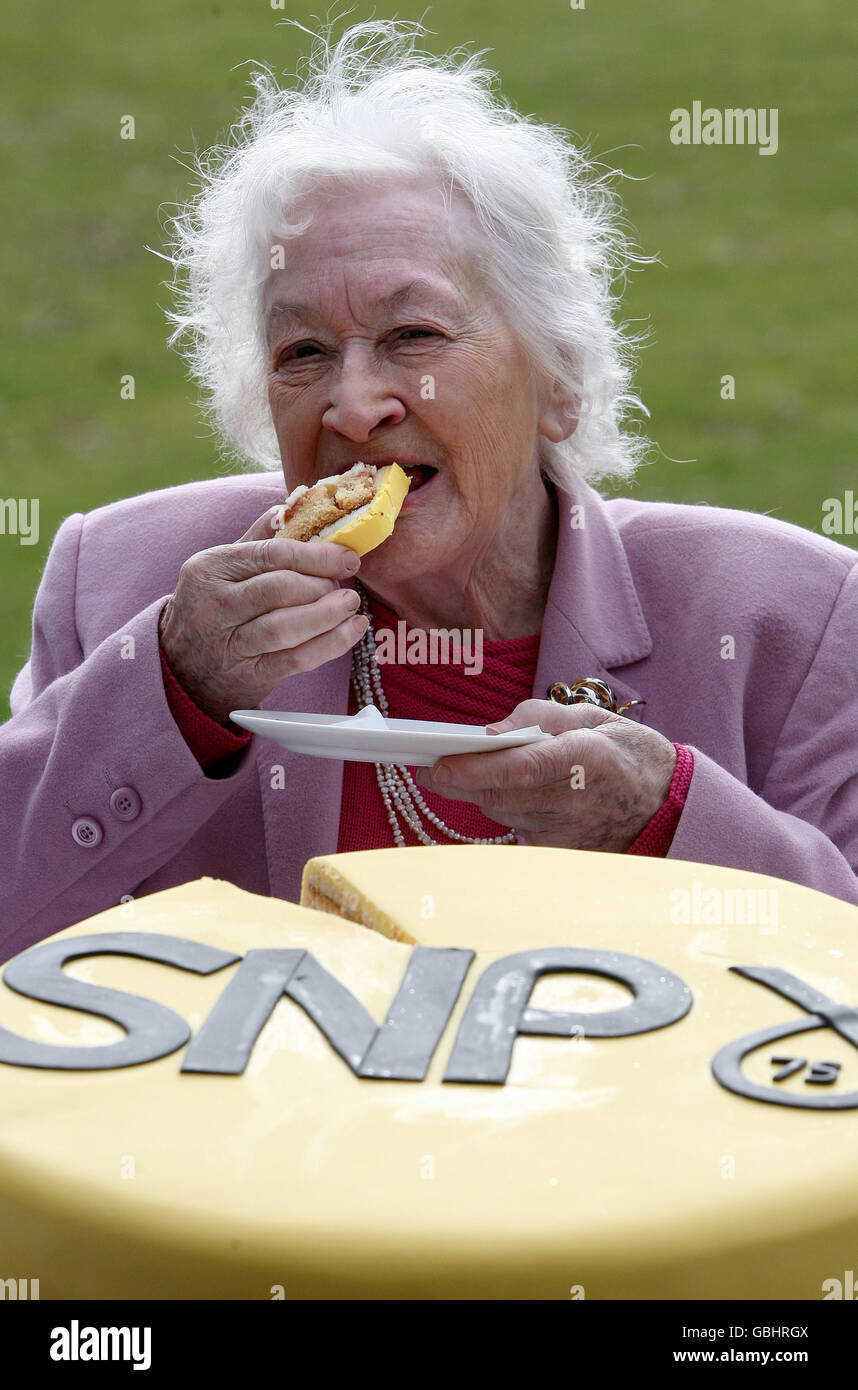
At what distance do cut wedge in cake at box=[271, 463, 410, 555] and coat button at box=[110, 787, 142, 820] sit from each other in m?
0.44

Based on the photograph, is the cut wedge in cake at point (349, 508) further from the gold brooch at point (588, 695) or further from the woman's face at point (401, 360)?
the gold brooch at point (588, 695)

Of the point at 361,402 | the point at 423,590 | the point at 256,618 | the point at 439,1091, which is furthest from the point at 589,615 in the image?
the point at 439,1091

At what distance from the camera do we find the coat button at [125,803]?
8.55ft

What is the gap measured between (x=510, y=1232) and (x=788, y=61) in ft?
39.0

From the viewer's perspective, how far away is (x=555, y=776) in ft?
7.93

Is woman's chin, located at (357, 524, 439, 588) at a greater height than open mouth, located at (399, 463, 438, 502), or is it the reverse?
open mouth, located at (399, 463, 438, 502)

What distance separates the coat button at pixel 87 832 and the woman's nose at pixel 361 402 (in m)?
A: 0.68

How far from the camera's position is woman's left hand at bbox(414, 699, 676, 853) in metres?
2.38

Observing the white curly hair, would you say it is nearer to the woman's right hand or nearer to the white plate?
the woman's right hand

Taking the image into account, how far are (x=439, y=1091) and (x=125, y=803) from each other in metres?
1.03

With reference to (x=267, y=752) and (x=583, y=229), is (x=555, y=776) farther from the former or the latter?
(x=583, y=229)

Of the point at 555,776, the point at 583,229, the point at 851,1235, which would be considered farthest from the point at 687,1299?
the point at 583,229

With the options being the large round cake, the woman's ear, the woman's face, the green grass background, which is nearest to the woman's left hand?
the large round cake

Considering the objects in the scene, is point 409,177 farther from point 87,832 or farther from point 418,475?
point 87,832
